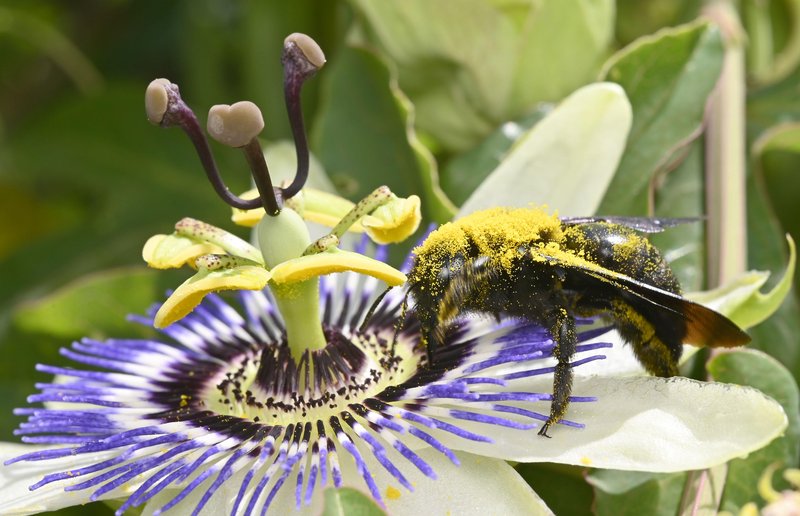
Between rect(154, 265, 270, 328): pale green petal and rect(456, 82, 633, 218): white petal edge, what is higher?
rect(456, 82, 633, 218): white petal edge

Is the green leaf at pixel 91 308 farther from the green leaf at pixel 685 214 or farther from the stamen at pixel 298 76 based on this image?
the green leaf at pixel 685 214

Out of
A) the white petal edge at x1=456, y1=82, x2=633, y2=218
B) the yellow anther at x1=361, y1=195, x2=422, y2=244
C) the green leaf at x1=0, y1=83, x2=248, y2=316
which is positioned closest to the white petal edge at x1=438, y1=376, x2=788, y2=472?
the yellow anther at x1=361, y1=195, x2=422, y2=244

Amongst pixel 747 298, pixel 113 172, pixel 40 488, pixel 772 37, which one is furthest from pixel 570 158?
pixel 113 172

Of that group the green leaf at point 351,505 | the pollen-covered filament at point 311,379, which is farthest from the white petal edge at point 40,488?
the green leaf at point 351,505

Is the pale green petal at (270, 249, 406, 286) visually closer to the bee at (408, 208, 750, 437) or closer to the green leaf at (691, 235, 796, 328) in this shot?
the bee at (408, 208, 750, 437)

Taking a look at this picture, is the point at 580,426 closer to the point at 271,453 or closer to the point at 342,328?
the point at 271,453
